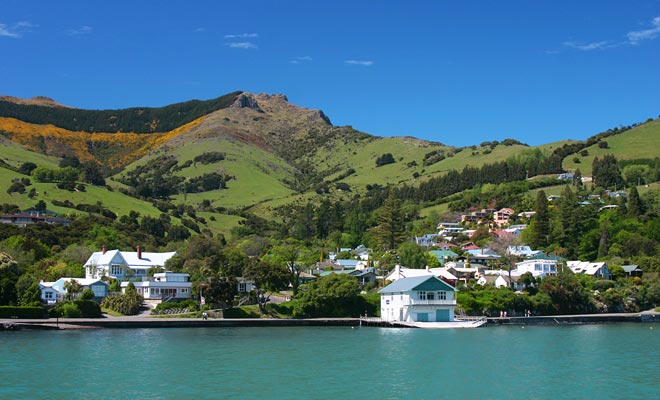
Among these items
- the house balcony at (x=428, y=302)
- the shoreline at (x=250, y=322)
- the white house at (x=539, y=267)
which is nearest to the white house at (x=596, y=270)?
the white house at (x=539, y=267)

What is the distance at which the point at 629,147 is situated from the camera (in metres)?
184

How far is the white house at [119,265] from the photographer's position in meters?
88.7

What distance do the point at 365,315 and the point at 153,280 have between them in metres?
24.7

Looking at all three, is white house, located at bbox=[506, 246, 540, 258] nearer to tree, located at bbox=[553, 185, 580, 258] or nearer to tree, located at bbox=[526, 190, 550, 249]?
tree, located at bbox=[526, 190, 550, 249]

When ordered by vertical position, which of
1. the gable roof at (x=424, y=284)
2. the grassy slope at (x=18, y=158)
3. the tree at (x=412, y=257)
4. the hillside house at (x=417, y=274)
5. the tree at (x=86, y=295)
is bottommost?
the tree at (x=86, y=295)

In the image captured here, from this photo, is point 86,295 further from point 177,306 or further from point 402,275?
point 402,275

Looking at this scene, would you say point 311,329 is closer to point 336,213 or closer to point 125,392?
point 125,392

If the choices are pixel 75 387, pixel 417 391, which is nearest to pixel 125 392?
pixel 75 387

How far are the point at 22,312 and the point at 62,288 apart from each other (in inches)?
408

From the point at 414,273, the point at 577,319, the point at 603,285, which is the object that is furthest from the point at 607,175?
the point at 577,319

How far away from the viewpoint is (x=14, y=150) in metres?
199

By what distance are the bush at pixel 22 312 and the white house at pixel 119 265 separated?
20.1 m

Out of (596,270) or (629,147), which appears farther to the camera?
(629,147)

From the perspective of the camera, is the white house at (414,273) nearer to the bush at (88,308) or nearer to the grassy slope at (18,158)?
the bush at (88,308)
